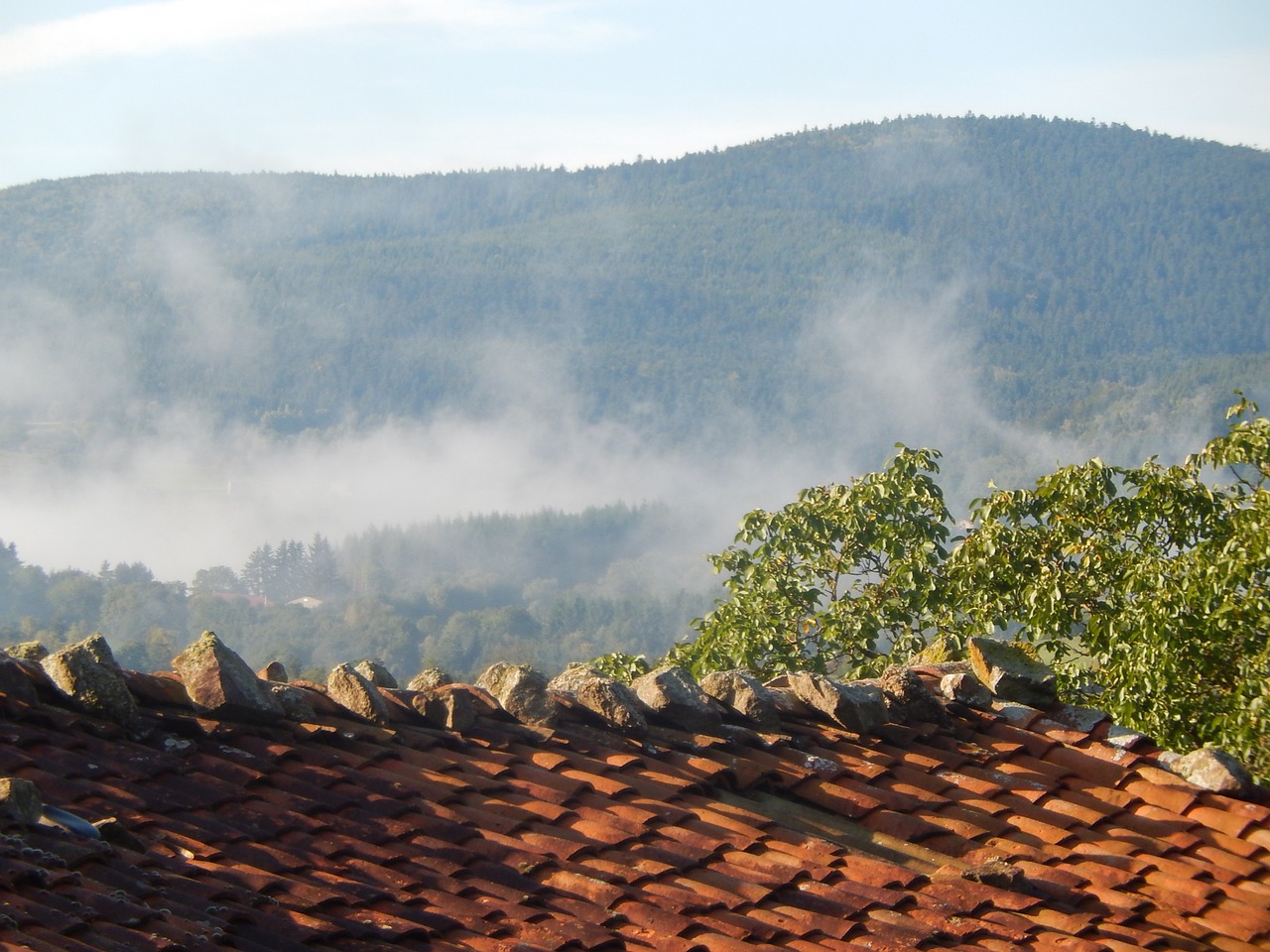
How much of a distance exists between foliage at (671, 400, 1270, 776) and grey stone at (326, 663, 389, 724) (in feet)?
14.7

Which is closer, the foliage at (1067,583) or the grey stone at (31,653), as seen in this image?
the grey stone at (31,653)

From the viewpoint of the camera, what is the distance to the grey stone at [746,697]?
724 cm

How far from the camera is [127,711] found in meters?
6.00

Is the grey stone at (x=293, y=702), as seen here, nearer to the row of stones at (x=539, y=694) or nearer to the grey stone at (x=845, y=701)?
the row of stones at (x=539, y=694)

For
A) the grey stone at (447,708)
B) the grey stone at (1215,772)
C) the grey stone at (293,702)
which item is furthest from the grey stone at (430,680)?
the grey stone at (1215,772)

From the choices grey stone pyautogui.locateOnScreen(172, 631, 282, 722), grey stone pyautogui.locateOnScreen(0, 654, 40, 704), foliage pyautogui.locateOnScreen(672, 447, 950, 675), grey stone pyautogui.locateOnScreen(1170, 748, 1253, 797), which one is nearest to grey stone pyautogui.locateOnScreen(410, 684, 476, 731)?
grey stone pyautogui.locateOnScreen(172, 631, 282, 722)

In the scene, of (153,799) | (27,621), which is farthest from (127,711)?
(27,621)

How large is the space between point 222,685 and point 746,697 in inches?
103

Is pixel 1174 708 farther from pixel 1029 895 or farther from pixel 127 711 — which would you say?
Answer: pixel 127 711

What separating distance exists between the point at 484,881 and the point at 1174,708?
4825mm

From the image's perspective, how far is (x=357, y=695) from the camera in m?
6.64

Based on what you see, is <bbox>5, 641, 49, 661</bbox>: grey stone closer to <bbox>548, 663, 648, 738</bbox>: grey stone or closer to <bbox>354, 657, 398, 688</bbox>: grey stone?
<bbox>354, 657, 398, 688</bbox>: grey stone

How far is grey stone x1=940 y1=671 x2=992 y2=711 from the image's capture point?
8.02 metres

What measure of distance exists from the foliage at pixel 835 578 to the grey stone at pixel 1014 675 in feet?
17.4
